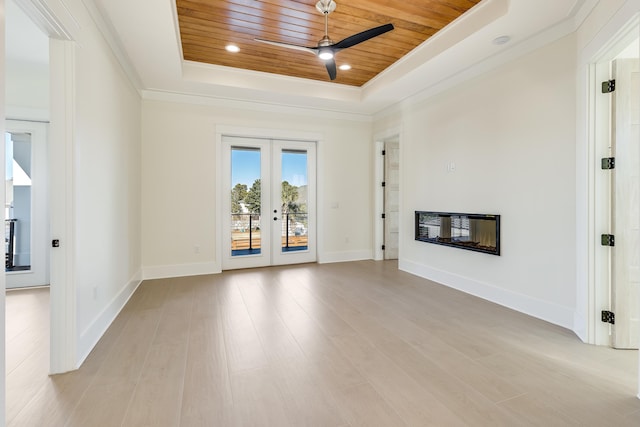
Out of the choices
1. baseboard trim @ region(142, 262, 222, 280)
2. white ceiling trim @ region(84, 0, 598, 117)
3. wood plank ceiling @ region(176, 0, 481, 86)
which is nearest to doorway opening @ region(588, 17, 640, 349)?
white ceiling trim @ region(84, 0, 598, 117)

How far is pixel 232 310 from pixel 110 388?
4.72 ft

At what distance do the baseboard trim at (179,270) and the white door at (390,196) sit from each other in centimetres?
325

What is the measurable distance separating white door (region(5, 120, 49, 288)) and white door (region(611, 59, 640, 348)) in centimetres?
650

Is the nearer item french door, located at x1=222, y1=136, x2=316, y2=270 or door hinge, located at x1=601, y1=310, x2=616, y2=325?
door hinge, located at x1=601, y1=310, x2=616, y2=325

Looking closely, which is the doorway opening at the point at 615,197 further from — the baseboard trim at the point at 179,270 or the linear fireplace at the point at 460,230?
the baseboard trim at the point at 179,270

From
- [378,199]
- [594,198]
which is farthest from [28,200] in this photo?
[594,198]

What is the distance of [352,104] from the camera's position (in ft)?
17.6

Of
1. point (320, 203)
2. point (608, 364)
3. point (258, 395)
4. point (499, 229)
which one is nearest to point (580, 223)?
point (499, 229)

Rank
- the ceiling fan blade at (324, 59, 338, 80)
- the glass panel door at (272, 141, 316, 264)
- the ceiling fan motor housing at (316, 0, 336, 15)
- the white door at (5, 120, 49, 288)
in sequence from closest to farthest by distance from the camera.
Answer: the ceiling fan motor housing at (316, 0, 336, 15) < the ceiling fan blade at (324, 59, 338, 80) < the white door at (5, 120, 49, 288) < the glass panel door at (272, 141, 316, 264)

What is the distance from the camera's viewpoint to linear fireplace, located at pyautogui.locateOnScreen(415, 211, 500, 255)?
3.61 m

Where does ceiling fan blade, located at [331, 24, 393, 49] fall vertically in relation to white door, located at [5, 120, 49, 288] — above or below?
above

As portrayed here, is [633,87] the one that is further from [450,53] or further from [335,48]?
[335,48]

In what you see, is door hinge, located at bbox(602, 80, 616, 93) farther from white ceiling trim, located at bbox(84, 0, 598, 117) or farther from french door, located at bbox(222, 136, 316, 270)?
french door, located at bbox(222, 136, 316, 270)

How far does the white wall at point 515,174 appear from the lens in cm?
290
